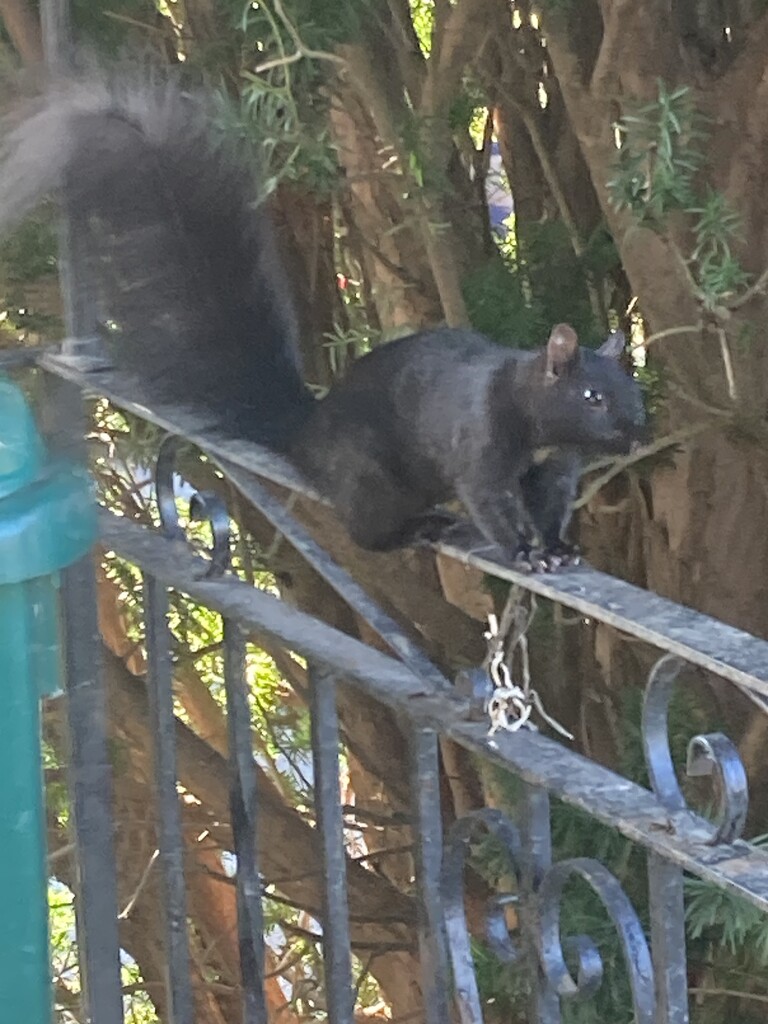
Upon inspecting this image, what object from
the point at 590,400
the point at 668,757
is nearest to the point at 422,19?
the point at 590,400

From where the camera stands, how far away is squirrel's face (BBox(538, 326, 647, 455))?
1.28 meters

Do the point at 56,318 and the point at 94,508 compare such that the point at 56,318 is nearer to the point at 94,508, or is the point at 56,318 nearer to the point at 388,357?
the point at 388,357

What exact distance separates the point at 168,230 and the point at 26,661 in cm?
51

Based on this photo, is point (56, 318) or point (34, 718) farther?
point (56, 318)

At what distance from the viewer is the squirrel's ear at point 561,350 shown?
1.26 m

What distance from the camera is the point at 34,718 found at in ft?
2.77

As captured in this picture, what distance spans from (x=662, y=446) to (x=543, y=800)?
2.19 ft

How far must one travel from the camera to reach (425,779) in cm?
81

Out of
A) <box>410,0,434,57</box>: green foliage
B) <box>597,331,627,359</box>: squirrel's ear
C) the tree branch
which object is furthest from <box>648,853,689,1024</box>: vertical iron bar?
<box>410,0,434,57</box>: green foliage

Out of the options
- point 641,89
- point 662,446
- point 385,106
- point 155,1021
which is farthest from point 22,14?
point 155,1021

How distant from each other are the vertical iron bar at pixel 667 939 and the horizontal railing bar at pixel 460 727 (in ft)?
0.04

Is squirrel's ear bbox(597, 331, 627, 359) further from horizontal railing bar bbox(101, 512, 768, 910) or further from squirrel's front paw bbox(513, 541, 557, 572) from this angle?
horizontal railing bar bbox(101, 512, 768, 910)

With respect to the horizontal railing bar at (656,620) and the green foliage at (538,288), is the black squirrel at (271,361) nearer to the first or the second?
the green foliage at (538,288)

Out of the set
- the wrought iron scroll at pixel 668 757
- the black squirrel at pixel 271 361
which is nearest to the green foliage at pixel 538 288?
the black squirrel at pixel 271 361
